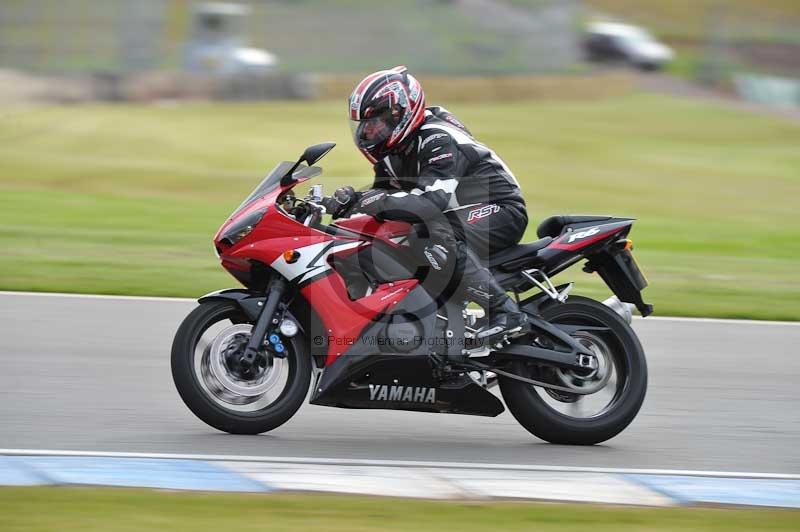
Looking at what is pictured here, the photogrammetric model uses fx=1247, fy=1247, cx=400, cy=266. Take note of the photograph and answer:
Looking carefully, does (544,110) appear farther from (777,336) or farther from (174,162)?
(777,336)

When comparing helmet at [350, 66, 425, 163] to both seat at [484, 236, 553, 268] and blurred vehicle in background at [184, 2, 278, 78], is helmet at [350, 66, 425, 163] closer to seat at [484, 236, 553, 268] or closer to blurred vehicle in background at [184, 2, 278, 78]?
seat at [484, 236, 553, 268]

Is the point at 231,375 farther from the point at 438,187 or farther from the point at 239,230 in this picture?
the point at 438,187

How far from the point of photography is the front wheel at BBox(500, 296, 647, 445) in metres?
6.07

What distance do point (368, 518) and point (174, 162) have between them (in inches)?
599

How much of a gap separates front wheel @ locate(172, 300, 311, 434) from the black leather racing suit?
784 mm

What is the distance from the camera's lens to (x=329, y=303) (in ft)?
19.2

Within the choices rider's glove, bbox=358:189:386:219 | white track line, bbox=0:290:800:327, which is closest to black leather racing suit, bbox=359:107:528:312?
rider's glove, bbox=358:189:386:219

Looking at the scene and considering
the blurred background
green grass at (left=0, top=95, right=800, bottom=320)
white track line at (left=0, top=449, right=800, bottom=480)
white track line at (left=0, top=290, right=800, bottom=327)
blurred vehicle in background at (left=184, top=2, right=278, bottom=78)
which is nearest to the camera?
white track line at (left=0, top=449, right=800, bottom=480)

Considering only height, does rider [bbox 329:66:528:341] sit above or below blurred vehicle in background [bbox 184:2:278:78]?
above

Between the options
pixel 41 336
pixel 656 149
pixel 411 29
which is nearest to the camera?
pixel 41 336

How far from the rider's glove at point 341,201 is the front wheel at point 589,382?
1.12 m

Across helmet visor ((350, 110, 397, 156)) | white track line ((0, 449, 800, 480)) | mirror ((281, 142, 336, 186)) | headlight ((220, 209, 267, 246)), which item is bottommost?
white track line ((0, 449, 800, 480))

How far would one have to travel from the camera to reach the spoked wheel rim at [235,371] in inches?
228

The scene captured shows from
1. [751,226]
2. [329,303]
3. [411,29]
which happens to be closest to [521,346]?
[329,303]
